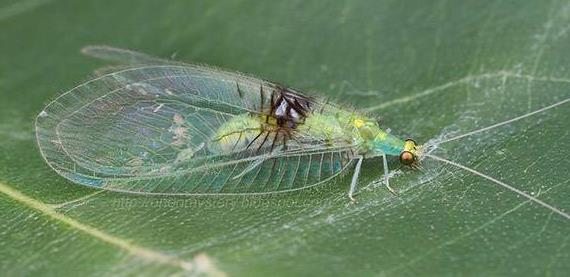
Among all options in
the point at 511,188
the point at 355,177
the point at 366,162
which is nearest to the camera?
the point at 511,188

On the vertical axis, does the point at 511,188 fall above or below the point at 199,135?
below

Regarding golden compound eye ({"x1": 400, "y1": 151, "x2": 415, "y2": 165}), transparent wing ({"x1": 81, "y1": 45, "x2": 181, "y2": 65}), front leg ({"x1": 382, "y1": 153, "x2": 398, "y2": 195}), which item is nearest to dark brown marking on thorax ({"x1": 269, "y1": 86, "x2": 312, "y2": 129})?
front leg ({"x1": 382, "y1": 153, "x2": 398, "y2": 195})

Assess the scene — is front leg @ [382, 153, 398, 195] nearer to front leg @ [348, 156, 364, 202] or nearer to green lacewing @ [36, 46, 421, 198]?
green lacewing @ [36, 46, 421, 198]

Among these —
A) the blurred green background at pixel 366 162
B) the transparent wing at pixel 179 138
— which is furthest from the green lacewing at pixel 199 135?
the blurred green background at pixel 366 162

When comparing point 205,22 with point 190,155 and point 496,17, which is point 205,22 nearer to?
point 190,155

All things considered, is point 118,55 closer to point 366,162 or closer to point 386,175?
point 366,162

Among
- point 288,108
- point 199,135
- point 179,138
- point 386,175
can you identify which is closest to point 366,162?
point 386,175
